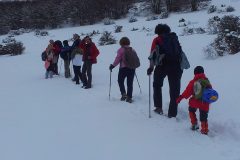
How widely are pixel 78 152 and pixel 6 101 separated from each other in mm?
5919

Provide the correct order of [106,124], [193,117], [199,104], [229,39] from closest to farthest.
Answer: [199,104] < [193,117] < [106,124] < [229,39]

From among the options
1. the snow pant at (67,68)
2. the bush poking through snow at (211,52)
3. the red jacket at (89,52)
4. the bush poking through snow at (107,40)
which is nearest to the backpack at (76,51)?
the red jacket at (89,52)

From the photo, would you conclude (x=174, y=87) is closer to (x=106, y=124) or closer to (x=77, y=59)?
(x=106, y=124)

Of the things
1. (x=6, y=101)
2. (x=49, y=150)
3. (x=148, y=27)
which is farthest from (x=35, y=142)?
(x=148, y=27)

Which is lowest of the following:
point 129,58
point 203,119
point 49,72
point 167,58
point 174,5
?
point 49,72

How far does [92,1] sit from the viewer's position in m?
34.1

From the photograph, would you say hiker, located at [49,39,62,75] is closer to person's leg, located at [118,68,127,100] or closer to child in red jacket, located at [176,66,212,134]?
person's leg, located at [118,68,127,100]

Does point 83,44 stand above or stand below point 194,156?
above

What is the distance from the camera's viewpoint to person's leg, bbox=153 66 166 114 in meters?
8.87

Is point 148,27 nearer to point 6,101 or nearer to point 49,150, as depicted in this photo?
point 6,101

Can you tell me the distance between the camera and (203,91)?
7.64 m

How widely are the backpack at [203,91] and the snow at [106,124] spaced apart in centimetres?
69

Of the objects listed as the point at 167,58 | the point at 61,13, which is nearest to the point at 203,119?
the point at 167,58

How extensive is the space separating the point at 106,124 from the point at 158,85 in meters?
1.34
